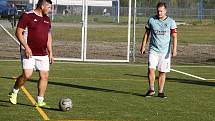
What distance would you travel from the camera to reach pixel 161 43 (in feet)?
40.0

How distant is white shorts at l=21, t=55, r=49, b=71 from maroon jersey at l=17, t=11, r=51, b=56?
0.08m

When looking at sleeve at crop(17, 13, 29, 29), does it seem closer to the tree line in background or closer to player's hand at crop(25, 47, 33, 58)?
player's hand at crop(25, 47, 33, 58)

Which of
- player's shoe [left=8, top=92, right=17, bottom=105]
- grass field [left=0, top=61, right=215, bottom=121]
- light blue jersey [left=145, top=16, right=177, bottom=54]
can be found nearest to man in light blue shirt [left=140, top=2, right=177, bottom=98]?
light blue jersey [left=145, top=16, right=177, bottom=54]

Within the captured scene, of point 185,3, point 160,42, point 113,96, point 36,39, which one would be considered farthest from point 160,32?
point 185,3

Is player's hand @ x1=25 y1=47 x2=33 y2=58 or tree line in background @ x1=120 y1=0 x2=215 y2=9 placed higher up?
tree line in background @ x1=120 y1=0 x2=215 y2=9

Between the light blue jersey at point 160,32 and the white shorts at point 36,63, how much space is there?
2.80m

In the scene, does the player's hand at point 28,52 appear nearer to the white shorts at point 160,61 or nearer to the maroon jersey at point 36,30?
the maroon jersey at point 36,30

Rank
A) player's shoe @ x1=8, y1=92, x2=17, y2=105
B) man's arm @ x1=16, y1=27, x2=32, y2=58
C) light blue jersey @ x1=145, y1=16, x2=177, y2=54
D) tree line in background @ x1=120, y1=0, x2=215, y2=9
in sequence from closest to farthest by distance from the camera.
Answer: man's arm @ x1=16, y1=27, x2=32, y2=58, player's shoe @ x1=8, y1=92, x2=17, y2=105, light blue jersey @ x1=145, y1=16, x2=177, y2=54, tree line in background @ x1=120, y1=0, x2=215, y2=9

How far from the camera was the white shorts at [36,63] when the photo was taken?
10211mm

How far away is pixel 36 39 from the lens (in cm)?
1020

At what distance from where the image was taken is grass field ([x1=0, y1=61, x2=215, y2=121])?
32.5 feet

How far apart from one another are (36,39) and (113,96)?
2.78 m

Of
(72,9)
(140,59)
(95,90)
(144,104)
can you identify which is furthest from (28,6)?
(144,104)

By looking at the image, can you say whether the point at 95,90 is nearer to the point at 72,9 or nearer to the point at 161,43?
the point at 161,43
